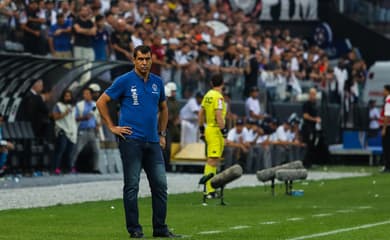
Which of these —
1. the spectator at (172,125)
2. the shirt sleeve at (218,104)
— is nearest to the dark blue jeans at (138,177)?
the shirt sleeve at (218,104)

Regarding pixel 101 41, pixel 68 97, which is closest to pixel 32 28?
pixel 68 97

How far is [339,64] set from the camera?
44062mm

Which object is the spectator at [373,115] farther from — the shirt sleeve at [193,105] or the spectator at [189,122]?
the shirt sleeve at [193,105]

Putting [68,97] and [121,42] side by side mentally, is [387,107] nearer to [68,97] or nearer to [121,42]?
[121,42]

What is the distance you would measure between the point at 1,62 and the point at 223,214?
391 inches

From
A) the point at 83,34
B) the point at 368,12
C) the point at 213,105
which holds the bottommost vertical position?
Answer: the point at 213,105

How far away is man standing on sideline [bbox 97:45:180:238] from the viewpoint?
14844mm

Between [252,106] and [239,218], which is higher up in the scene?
[252,106]

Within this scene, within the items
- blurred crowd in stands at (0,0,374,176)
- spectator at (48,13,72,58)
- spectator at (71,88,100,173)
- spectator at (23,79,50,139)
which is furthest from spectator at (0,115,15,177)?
spectator at (48,13,72,58)

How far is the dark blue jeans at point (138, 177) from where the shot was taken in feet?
48.7

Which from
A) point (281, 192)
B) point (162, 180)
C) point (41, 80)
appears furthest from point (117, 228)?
point (41, 80)

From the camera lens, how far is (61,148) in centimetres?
2977

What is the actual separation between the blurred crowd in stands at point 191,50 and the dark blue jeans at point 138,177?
14332mm

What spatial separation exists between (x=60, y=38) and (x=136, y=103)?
52.0ft
